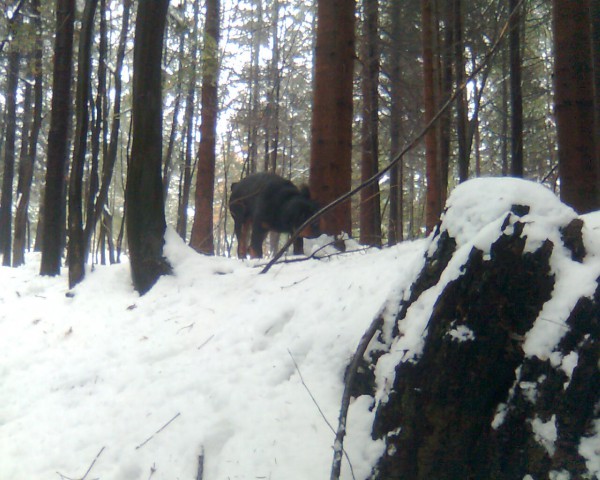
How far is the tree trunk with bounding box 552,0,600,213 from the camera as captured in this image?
5.25 metres

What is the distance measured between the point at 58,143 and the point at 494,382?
28.1 feet

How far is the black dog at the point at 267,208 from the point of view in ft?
26.6

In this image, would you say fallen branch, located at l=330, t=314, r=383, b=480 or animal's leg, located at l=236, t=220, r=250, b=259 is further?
animal's leg, located at l=236, t=220, r=250, b=259

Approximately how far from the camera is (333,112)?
25.4 ft

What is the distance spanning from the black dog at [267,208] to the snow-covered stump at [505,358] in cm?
488

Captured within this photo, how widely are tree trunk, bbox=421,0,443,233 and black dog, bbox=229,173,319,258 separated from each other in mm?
2860

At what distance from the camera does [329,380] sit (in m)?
3.71

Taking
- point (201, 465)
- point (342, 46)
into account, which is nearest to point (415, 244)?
point (201, 465)

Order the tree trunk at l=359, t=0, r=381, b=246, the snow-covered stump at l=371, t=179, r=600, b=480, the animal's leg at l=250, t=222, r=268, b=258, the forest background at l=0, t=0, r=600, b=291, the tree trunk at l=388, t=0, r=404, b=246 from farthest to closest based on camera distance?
the tree trunk at l=388, t=0, r=404, b=246
the tree trunk at l=359, t=0, r=381, b=246
the animal's leg at l=250, t=222, r=268, b=258
the forest background at l=0, t=0, r=600, b=291
the snow-covered stump at l=371, t=179, r=600, b=480

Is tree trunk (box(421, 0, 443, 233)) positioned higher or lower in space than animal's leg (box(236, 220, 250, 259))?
higher

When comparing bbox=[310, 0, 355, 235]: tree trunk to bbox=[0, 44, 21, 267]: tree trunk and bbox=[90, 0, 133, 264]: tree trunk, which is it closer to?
bbox=[90, 0, 133, 264]: tree trunk

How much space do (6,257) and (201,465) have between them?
14.8 meters

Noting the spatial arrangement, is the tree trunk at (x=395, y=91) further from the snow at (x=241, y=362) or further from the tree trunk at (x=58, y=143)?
the snow at (x=241, y=362)

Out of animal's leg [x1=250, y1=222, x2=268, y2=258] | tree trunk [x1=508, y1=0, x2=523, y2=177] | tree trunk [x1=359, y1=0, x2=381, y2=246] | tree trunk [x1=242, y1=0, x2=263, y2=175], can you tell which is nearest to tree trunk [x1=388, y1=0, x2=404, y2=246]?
tree trunk [x1=359, y1=0, x2=381, y2=246]
